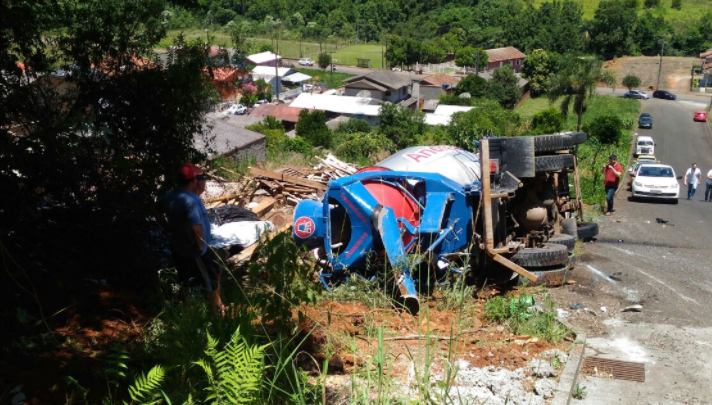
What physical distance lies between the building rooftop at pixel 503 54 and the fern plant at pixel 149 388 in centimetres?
10269

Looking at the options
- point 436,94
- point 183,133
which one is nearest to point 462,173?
point 183,133

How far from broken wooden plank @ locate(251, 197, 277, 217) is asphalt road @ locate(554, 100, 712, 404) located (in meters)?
5.16

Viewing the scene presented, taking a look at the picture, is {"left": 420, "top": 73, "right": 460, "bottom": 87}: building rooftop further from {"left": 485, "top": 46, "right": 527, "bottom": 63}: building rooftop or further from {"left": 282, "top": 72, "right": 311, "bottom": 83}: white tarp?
{"left": 282, "top": 72, "right": 311, "bottom": 83}: white tarp

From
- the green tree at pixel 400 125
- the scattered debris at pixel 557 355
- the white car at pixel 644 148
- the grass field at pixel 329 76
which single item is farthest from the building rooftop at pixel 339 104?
the scattered debris at pixel 557 355

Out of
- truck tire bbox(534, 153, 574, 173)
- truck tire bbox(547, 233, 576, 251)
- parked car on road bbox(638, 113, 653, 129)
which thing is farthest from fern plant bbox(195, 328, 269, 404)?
parked car on road bbox(638, 113, 653, 129)

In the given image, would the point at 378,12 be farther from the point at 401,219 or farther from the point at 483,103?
the point at 401,219

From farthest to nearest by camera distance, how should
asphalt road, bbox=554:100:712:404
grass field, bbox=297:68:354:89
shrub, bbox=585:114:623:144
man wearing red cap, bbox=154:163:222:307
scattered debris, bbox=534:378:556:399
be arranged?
1. grass field, bbox=297:68:354:89
2. shrub, bbox=585:114:623:144
3. asphalt road, bbox=554:100:712:404
4. man wearing red cap, bbox=154:163:222:307
5. scattered debris, bbox=534:378:556:399

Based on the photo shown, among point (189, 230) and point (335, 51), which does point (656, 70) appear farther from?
point (189, 230)

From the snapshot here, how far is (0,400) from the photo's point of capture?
154 inches

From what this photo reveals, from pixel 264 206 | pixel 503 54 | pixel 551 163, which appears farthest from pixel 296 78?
pixel 551 163

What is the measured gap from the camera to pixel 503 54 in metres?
107

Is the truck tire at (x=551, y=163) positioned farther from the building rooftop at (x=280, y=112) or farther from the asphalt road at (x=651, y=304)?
the building rooftop at (x=280, y=112)

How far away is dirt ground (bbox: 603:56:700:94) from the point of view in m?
89.3

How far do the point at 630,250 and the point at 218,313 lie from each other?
8.50 m
